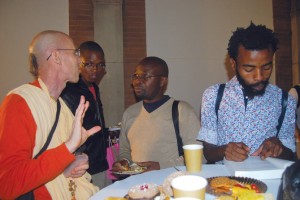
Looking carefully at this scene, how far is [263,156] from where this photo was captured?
207 cm

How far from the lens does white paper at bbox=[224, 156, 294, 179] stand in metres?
1.79

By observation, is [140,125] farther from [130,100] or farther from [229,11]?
[229,11]

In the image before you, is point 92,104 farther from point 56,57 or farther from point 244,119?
point 244,119

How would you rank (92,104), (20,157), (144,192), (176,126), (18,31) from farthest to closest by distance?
(18,31), (92,104), (176,126), (20,157), (144,192)

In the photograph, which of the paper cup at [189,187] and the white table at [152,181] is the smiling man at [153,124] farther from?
the paper cup at [189,187]

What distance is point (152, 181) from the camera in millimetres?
1904

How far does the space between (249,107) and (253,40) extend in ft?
1.84

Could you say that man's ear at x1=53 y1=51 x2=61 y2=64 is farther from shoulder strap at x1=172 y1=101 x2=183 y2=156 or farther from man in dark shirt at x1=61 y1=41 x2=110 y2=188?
shoulder strap at x1=172 y1=101 x2=183 y2=156

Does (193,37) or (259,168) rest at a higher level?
(193,37)

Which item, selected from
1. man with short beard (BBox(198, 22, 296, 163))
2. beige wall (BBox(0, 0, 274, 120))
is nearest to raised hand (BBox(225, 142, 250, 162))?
man with short beard (BBox(198, 22, 296, 163))

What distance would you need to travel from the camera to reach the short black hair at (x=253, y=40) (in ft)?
7.82

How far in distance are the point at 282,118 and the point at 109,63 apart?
3705 millimetres

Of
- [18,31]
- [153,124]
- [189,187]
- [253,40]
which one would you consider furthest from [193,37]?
[189,187]

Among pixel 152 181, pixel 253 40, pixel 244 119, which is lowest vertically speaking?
pixel 152 181
